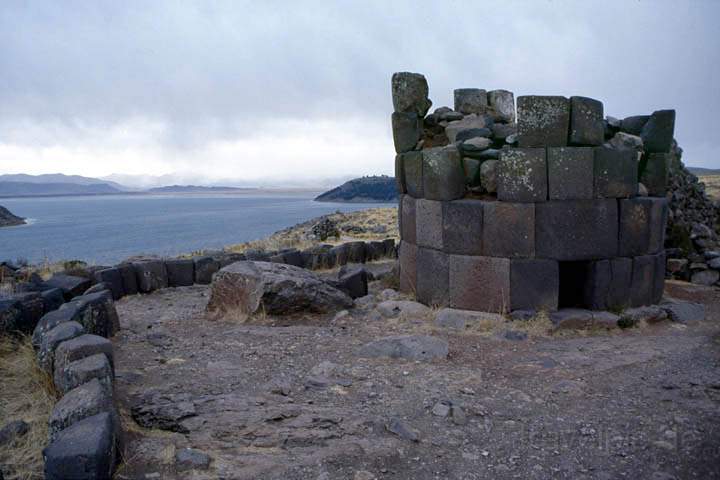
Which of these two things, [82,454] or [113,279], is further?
[113,279]

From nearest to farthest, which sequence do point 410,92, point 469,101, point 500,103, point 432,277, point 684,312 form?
point 684,312 < point 432,277 < point 410,92 < point 469,101 < point 500,103

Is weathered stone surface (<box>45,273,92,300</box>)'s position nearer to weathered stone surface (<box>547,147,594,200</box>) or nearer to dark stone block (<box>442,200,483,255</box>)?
dark stone block (<box>442,200,483,255</box>)

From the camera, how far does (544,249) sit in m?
8.05

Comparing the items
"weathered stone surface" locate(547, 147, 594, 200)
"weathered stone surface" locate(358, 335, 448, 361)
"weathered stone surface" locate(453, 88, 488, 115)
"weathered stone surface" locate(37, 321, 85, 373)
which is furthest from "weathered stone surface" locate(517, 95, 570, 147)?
"weathered stone surface" locate(37, 321, 85, 373)

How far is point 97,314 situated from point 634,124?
8.52 meters

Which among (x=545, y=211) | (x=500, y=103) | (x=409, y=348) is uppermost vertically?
(x=500, y=103)

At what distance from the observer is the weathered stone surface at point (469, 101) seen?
1055cm

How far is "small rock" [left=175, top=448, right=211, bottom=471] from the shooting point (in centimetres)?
397

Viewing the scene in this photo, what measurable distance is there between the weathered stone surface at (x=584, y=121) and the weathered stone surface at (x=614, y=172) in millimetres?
227

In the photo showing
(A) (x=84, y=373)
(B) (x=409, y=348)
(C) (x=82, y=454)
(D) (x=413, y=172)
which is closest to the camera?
(C) (x=82, y=454)

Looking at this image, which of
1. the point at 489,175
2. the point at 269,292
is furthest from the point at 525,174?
the point at 269,292

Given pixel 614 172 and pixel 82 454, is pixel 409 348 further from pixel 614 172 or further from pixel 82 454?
pixel 614 172

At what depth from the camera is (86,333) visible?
6.42 metres

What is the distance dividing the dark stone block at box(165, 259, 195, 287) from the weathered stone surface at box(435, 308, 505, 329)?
5896mm
